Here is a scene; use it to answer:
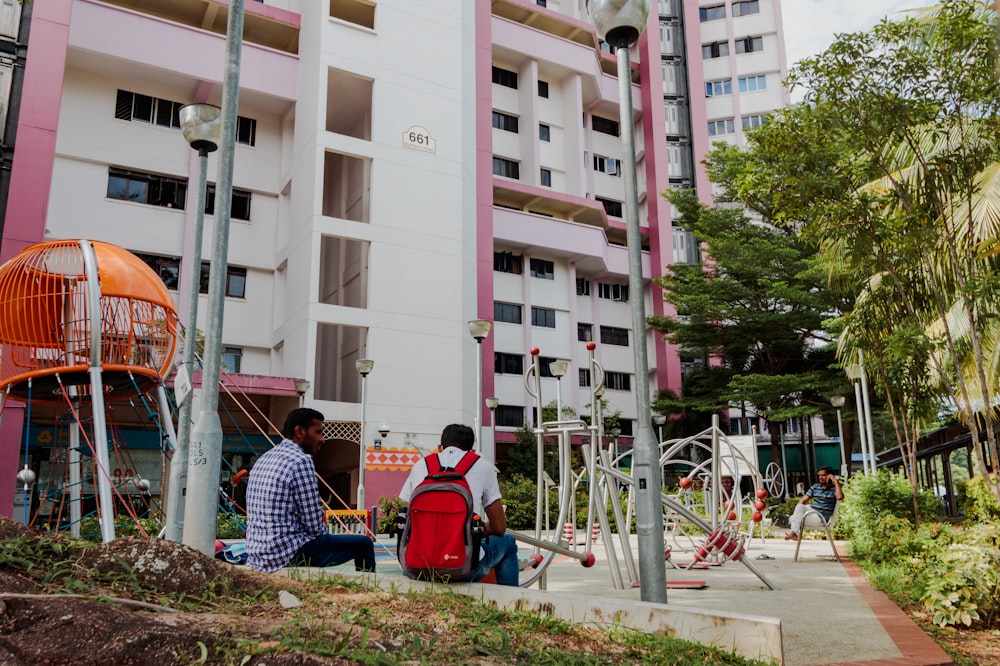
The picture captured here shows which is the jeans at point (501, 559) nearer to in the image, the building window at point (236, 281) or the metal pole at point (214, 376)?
the metal pole at point (214, 376)

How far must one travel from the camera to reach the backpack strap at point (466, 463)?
15.3 ft

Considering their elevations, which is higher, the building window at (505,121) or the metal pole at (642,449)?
the building window at (505,121)

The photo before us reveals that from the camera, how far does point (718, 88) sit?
43.7m

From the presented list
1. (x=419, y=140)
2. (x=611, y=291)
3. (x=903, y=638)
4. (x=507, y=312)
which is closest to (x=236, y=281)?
(x=419, y=140)

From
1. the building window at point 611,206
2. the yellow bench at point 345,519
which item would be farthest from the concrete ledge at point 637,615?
the building window at point 611,206

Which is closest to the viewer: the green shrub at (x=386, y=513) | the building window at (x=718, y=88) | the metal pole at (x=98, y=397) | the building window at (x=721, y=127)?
the metal pole at (x=98, y=397)

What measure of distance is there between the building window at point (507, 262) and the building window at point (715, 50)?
782 inches

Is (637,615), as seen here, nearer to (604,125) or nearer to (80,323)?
(80,323)

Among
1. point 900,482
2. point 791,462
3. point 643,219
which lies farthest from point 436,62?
point 791,462

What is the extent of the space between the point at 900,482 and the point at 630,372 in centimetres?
2334

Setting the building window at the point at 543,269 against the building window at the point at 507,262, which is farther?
the building window at the point at 543,269

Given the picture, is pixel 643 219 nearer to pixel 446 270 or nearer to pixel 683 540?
pixel 446 270

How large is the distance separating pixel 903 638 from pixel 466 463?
3.08 metres

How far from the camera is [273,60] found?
83.9ft
